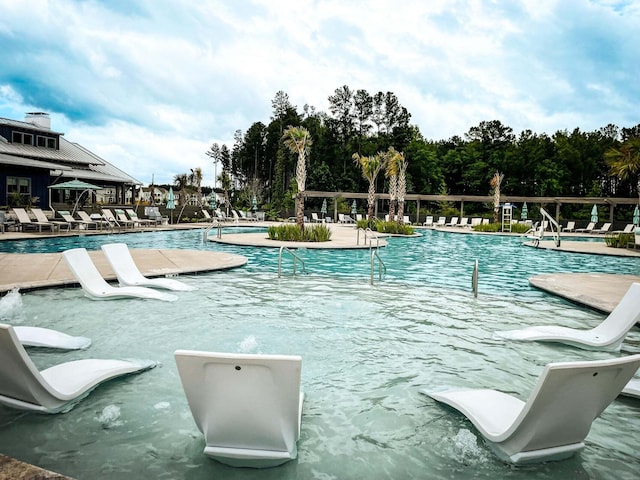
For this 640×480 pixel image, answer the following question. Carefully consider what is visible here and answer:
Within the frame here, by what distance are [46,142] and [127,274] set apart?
1072 inches

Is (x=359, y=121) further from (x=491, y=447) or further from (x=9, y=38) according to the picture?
(x=491, y=447)

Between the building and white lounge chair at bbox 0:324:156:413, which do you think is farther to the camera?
the building

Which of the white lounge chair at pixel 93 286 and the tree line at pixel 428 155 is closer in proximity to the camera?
the white lounge chair at pixel 93 286

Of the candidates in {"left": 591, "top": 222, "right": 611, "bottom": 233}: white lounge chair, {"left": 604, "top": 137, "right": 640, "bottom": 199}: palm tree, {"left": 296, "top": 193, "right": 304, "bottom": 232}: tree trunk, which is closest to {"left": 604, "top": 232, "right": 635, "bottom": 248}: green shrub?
{"left": 604, "top": 137, "right": 640, "bottom": 199}: palm tree

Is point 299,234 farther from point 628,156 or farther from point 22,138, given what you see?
point 22,138

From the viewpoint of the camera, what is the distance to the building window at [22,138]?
28850 millimetres

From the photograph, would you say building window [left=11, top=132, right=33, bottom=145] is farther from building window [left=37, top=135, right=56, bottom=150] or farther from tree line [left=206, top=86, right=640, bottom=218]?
tree line [left=206, top=86, right=640, bottom=218]

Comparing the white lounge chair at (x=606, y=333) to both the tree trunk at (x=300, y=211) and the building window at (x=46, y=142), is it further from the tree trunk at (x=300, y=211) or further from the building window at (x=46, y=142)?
the building window at (x=46, y=142)

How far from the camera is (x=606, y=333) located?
5.74m

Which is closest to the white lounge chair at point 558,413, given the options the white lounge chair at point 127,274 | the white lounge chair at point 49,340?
the white lounge chair at point 49,340

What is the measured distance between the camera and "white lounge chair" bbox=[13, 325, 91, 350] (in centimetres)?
528

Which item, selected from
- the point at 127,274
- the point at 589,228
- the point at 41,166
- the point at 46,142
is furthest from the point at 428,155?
the point at 127,274

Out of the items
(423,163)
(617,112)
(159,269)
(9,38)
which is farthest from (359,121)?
(159,269)

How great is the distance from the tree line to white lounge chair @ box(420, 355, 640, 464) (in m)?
42.2
